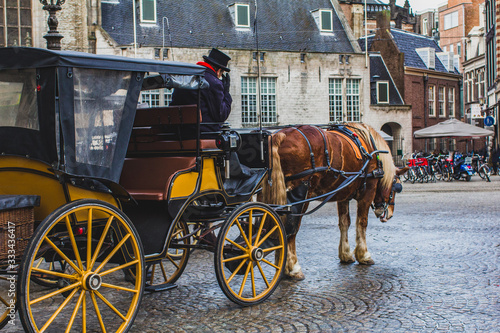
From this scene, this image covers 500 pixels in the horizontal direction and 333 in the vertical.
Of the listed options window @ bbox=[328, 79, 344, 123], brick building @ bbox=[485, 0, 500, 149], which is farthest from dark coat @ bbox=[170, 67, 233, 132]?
brick building @ bbox=[485, 0, 500, 149]

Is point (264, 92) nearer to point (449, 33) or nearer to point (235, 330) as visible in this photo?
point (235, 330)

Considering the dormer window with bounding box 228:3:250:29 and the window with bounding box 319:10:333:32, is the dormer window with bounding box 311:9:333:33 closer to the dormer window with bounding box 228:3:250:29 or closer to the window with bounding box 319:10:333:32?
the window with bounding box 319:10:333:32

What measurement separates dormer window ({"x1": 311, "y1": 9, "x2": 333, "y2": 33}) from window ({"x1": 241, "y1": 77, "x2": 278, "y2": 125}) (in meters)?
5.60

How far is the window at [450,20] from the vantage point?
67.8m

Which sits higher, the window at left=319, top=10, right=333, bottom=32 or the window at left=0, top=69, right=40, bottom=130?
the window at left=319, top=10, right=333, bottom=32

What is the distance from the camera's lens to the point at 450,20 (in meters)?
68.8

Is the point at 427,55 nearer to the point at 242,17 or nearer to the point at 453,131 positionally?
the point at 242,17

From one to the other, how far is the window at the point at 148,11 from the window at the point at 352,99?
11759 millimetres

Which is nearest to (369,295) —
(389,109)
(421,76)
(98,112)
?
(98,112)

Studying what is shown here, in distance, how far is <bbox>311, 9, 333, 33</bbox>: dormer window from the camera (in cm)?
3634

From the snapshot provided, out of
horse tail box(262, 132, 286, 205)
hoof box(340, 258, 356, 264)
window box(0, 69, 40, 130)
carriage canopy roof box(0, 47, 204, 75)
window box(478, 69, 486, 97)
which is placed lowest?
hoof box(340, 258, 356, 264)

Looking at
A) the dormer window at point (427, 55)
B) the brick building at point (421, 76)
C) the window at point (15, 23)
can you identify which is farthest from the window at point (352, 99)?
the window at point (15, 23)

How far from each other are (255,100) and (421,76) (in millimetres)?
15370

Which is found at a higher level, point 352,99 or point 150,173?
point 352,99
